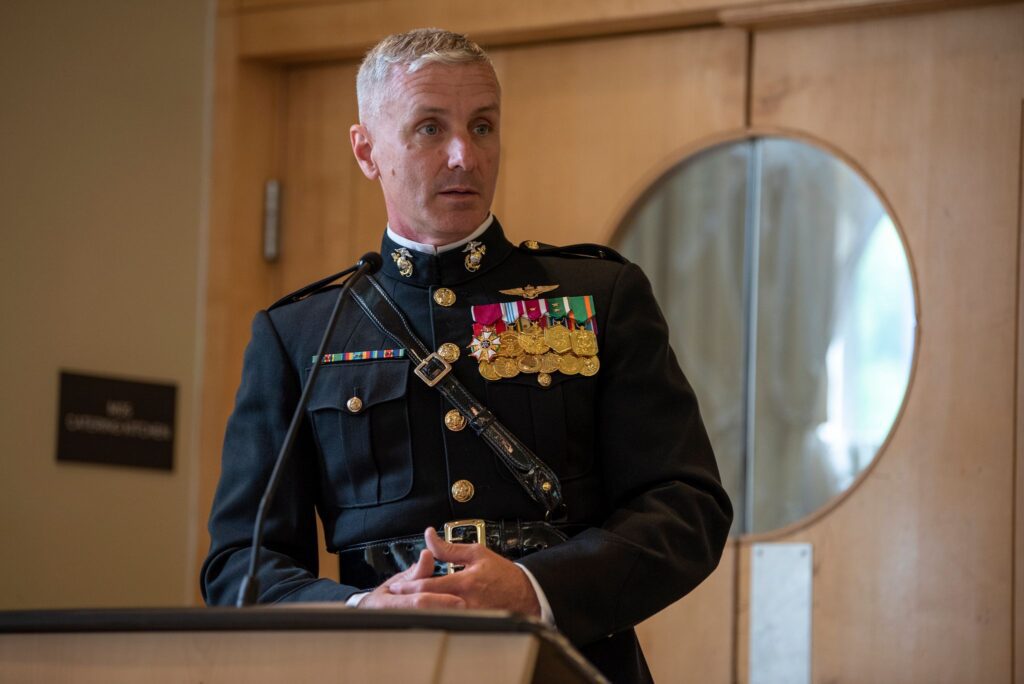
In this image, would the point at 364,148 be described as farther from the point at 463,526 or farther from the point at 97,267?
the point at 97,267

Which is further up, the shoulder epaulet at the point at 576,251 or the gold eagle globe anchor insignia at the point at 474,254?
the shoulder epaulet at the point at 576,251

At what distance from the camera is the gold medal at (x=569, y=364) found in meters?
1.63

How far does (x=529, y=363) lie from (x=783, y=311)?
114 centimetres

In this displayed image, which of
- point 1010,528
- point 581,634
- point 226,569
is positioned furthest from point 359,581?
point 1010,528

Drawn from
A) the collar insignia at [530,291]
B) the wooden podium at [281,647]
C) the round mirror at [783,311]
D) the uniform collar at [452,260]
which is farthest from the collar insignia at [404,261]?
the round mirror at [783,311]

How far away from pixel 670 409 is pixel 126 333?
1.60 m

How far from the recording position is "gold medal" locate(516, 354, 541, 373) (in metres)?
1.63

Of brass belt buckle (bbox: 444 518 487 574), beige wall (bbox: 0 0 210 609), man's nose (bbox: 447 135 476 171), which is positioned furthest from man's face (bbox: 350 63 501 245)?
beige wall (bbox: 0 0 210 609)

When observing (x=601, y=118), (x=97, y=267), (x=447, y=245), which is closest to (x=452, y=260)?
(x=447, y=245)

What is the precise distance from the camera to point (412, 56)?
5.56 feet

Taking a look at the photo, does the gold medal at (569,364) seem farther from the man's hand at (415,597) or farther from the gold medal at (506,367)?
the man's hand at (415,597)

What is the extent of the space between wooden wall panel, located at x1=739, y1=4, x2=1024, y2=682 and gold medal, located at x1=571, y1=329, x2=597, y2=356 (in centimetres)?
106

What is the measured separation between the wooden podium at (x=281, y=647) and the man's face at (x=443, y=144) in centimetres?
70

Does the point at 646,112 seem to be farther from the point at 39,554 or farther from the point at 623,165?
the point at 39,554
